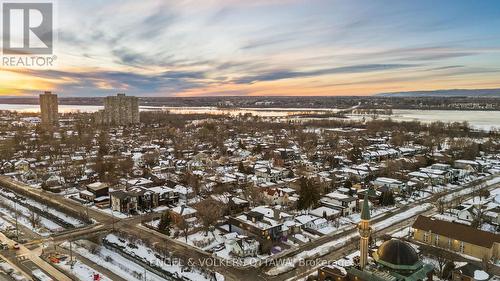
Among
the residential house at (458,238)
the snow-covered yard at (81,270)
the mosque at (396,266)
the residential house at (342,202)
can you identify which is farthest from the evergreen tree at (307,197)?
the snow-covered yard at (81,270)

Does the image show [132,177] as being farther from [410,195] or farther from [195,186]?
[410,195]

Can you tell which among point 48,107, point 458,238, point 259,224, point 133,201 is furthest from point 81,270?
point 48,107

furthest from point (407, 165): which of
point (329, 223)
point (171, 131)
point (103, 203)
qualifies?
point (171, 131)

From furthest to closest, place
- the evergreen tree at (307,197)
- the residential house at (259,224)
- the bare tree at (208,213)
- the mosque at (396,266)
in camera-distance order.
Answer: the evergreen tree at (307,197) → the bare tree at (208,213) → the residential house at (259,224) → the mosque at (396,266)

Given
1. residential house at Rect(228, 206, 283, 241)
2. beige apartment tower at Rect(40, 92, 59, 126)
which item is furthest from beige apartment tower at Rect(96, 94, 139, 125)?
residential house at Rect(228, 206, 283, 241)

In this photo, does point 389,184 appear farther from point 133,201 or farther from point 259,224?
point 133,201

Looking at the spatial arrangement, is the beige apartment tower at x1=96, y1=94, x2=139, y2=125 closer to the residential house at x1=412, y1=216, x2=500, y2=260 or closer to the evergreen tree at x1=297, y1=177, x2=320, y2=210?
the evergreen tree at x1=297, y1=177, x2=320, y2=210

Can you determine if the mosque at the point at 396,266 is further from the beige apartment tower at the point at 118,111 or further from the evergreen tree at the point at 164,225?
the beige apartment tower at the point at 118,111

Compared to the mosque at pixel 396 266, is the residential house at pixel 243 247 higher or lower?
lower
